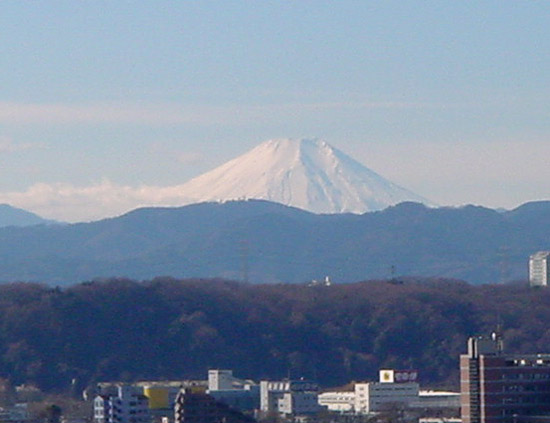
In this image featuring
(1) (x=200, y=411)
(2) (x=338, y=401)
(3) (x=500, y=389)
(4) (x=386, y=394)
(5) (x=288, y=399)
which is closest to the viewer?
(3) (x=500, y=389)

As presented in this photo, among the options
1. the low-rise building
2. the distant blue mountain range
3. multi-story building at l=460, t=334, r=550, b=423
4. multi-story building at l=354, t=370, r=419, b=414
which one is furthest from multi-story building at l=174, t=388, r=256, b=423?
the distant blue mountain range

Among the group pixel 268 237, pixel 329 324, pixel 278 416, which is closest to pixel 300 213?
pixel 268 237

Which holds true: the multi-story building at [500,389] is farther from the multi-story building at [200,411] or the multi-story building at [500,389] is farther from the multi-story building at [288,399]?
the multi-story building at [288,399]

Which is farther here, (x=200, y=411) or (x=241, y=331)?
(x=241, y=331)

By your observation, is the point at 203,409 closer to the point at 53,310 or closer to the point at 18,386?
the point at 18,386

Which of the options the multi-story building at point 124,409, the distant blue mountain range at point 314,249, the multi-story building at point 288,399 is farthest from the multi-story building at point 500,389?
the distant blue mountain range at point 314,249

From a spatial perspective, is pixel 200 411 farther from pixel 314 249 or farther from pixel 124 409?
pixel 314 249

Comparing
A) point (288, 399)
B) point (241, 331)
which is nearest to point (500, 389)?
point (288, 399)
